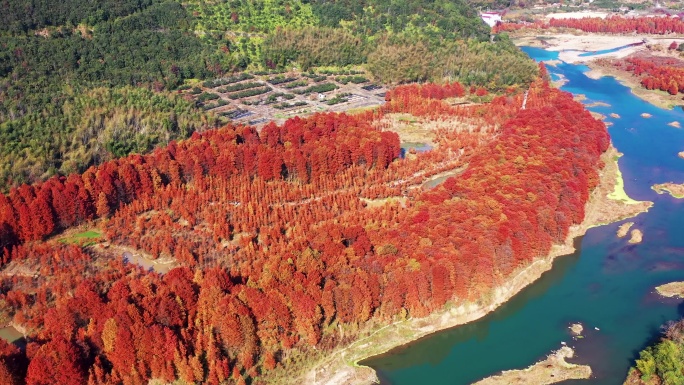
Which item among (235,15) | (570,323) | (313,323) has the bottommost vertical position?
(570,323)

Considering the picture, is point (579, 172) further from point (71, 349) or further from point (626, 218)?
point (71, 349)

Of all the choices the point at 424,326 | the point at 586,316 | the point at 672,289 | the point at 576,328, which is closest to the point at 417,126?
the point at 672,289

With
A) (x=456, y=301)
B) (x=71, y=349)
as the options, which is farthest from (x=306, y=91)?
(x=71, y=349)

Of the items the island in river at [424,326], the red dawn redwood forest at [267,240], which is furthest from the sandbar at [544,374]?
the red dawn redwood forest at [267,240]

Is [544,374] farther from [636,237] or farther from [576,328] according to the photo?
[636,237]

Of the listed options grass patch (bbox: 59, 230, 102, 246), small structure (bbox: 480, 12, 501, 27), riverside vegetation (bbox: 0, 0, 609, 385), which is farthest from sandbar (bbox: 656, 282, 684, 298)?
small structure (bbox: 480, 12, 501, 27)

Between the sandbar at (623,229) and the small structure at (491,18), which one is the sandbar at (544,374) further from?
the small structure at (491,18)

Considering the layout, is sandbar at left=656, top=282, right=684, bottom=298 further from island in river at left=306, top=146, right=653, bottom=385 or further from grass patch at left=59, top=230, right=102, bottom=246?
grass patch at left=59, top=230, right=102, bottom=246
